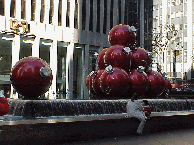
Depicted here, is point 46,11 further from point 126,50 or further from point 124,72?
point 124,72

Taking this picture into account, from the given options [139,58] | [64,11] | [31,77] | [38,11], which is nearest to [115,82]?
[139,58]

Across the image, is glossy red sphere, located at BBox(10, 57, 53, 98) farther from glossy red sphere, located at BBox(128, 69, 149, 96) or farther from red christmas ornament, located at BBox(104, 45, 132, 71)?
glossy red sphere, located at BBox(128, 69, 149, 96)

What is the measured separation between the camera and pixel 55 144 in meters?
8.61

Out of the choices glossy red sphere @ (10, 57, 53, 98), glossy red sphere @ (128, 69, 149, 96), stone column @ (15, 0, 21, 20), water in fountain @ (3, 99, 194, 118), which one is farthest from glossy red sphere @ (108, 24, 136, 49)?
stone column @ (15, 0, 21, 20)

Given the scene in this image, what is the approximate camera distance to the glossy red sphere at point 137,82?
16156 millimetres

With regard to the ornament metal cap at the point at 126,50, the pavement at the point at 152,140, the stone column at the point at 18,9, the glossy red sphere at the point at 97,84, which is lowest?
the pavement at the point at 152,140

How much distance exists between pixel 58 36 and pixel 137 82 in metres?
25.2

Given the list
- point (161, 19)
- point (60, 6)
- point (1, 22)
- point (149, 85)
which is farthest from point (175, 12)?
point (149, 85)

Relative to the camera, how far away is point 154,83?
17500mm

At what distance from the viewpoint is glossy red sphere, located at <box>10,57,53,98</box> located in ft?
44.1

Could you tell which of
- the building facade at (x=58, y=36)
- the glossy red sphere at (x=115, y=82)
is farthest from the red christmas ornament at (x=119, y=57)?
the building facade at (x=58, y=36)

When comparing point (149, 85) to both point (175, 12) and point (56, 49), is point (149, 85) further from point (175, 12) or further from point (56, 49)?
point (175, 12)

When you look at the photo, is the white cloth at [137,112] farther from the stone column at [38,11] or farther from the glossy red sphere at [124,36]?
the stone column at [38,11]

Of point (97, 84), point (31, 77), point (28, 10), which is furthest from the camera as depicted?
point (28, 10)
